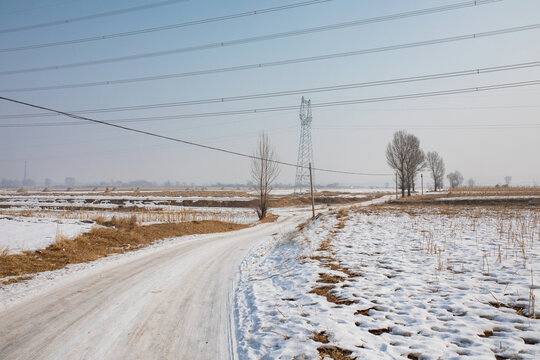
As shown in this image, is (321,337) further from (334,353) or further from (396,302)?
(396,302)

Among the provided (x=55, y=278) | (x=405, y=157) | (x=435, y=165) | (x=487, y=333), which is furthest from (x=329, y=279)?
(x=435, y=165)

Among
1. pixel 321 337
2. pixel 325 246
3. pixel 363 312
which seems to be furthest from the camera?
pixel 325 246

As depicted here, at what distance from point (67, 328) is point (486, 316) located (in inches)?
317

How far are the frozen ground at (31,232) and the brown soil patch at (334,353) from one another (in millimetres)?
12746

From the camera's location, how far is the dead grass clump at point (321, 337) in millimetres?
4431

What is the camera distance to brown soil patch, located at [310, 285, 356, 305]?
601 centimetres

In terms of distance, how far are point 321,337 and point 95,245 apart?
13337mm

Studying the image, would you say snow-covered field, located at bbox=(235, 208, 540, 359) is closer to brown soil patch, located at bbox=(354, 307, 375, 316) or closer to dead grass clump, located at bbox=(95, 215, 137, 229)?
brown soil patch, located at bbox=(354, 307, 375, 316)

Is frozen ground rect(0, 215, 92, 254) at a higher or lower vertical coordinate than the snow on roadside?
higher

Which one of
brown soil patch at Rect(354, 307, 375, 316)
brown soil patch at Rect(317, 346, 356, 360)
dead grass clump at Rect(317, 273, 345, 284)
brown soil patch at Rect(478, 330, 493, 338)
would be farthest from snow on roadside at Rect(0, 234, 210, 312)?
brown soil patch at Rect(478, 330, 493, 338)

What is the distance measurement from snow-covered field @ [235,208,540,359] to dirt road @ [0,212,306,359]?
0.74 metres

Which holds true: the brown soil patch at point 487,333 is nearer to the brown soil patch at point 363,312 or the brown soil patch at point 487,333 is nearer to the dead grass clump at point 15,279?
the brown soil patch at point 363,312

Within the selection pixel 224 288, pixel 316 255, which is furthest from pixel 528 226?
pixel 224 288

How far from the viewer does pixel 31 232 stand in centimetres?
1363
